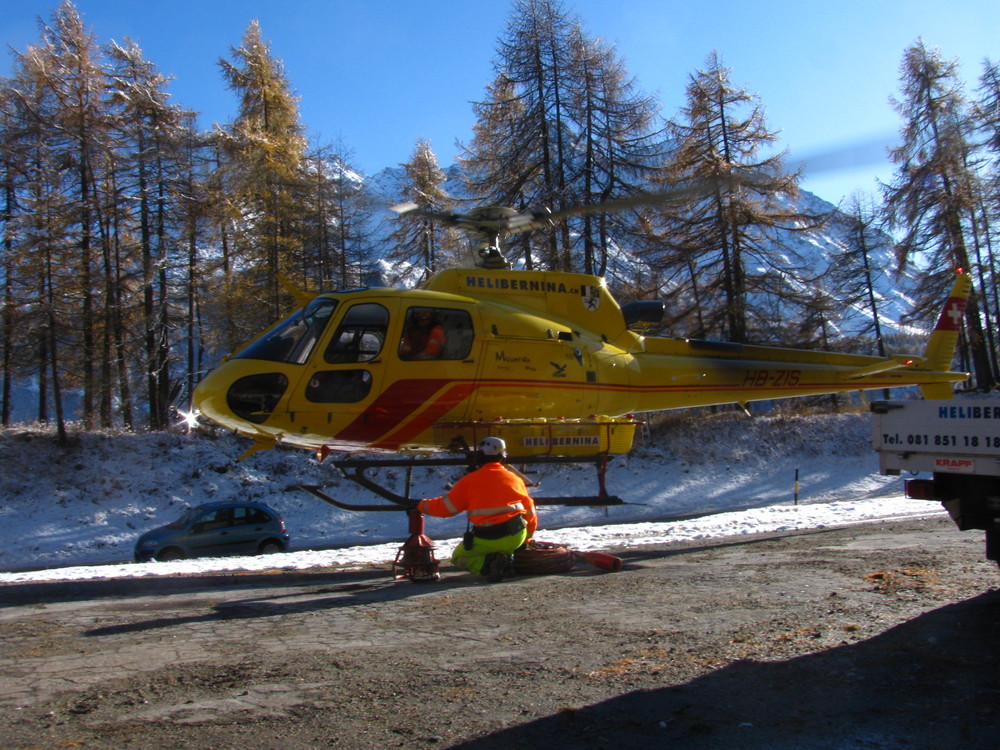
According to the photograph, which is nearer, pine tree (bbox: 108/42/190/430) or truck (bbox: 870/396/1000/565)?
truck (bbox: 870/396/1000/565)

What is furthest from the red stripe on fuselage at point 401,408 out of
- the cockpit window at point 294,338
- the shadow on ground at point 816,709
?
the shadow on ground at point 816,709

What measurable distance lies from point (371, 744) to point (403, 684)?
0.84 meters

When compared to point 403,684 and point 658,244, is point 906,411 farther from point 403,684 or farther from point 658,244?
point 658,244

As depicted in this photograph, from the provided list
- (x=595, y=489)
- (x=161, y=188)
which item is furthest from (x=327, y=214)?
(x=595, y=489)

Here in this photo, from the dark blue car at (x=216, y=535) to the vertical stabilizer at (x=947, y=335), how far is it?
13350 mm

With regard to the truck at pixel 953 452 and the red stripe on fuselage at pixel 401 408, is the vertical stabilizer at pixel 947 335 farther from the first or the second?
the red stripe on fuselage at pixel 401 408

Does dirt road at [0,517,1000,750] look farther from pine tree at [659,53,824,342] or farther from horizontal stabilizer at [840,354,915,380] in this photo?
pine tree at [659,53,824,342]

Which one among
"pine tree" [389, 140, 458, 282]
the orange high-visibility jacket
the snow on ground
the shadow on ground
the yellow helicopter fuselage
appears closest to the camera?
the shadow on ground

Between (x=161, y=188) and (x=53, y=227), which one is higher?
(x=161, y=188)

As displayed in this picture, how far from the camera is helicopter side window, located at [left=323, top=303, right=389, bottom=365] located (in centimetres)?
910

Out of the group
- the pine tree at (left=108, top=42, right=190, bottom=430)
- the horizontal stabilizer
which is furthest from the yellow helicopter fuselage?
the pine tree at (left=108, top=42, right=190, bottom=430)

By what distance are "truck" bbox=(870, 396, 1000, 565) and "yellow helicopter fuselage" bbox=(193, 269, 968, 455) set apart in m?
4.99

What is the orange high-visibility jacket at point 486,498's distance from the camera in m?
7.62

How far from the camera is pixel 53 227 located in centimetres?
2292
